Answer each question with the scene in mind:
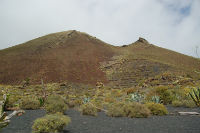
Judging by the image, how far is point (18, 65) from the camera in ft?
139

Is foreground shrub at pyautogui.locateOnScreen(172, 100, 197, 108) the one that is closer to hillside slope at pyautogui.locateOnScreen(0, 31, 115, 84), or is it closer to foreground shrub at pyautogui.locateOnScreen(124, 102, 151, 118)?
foreground shrub at pyautogui.locateOnScreen(124, 102, 151, 118)

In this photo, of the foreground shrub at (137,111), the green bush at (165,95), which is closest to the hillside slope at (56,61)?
the green bush at (165,95)

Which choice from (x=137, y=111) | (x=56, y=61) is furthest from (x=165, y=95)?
(x=56, y=61)

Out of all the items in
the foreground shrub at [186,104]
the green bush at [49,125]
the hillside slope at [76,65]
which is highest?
the hillside slope at [76,65]

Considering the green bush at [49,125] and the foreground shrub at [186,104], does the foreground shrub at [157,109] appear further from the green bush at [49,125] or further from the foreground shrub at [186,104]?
the green bush at [49,125]

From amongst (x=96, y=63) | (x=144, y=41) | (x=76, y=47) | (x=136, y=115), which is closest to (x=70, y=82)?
(x=96, y=63)

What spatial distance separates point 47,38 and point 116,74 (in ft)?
101

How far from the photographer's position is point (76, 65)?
42906 millimetres

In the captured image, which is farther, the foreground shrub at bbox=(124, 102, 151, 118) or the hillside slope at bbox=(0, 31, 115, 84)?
the hillside slope at bbox=(0, 31, 115, 84)

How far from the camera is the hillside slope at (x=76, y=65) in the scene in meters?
37.5

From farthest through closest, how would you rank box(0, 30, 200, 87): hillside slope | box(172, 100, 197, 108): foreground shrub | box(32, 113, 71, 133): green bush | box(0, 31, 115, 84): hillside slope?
box(0, 31, 115, 84): hillside slope, box(0, 30, 200, 87): hillside slope, box(172, 100, 197, 108): foreground shrub, box(32, 113, 71, 133): green bush

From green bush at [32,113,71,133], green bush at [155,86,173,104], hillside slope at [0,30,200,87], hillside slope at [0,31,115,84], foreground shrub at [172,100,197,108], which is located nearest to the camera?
green bush at [32,113,71,133]

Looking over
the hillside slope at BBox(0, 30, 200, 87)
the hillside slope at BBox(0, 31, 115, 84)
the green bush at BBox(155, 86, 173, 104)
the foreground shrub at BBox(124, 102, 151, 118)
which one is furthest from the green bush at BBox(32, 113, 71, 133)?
the hillside slope at BBox(0, 31, 115, 84)

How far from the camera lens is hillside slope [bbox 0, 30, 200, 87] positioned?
37.5m
